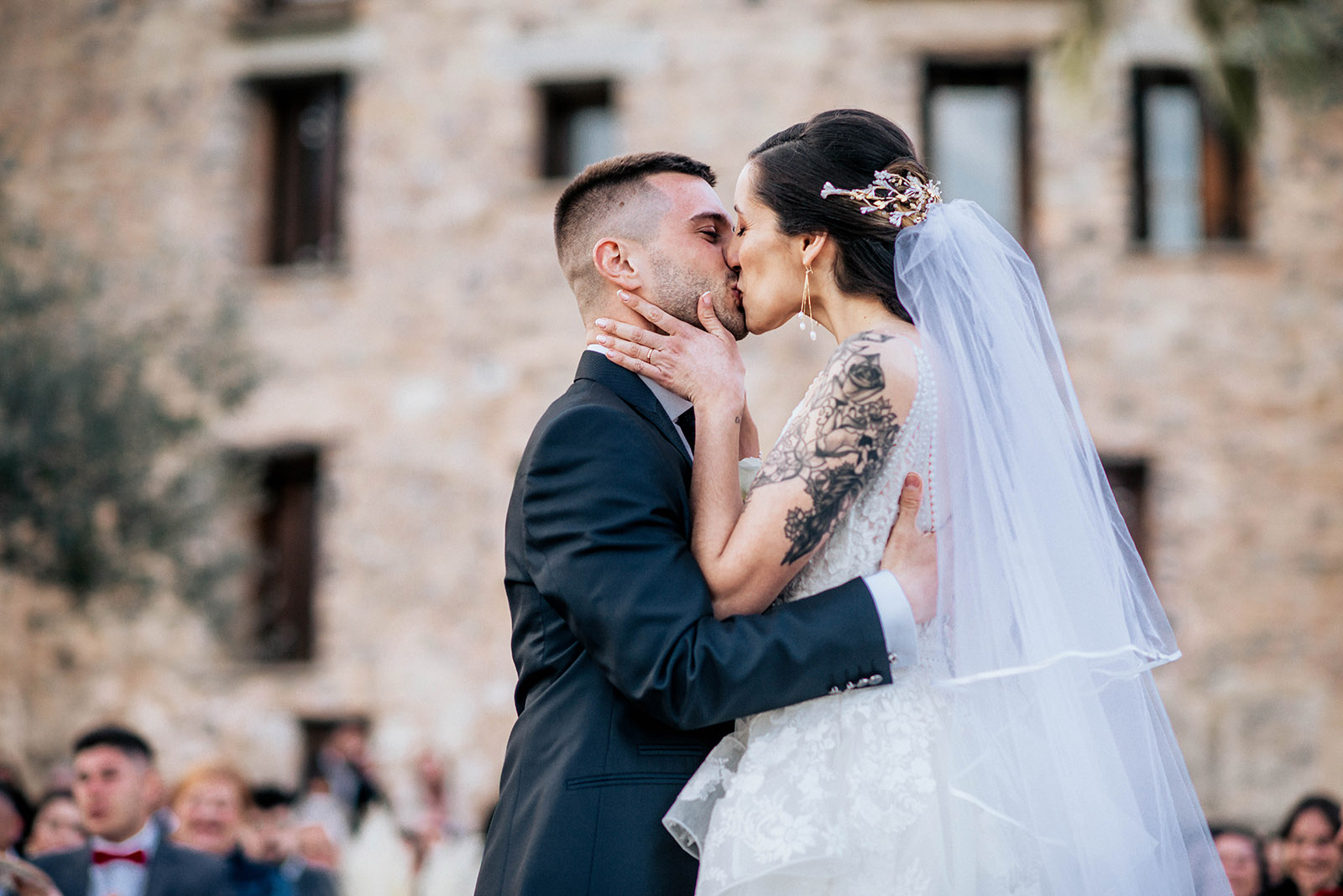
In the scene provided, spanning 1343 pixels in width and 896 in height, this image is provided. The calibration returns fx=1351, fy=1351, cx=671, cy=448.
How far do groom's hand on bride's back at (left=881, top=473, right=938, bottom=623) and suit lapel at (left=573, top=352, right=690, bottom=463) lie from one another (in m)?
0.47

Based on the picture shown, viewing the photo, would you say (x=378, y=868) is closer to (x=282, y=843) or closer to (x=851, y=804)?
(x=851, y=804)

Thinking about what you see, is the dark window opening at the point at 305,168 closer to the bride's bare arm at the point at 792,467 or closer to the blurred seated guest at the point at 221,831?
the blurred seated guest at the point at 221,831

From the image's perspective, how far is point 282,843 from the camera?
825 cm

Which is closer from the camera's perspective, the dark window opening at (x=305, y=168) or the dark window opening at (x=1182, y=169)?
the dark window opening at (x=1182, y=169)

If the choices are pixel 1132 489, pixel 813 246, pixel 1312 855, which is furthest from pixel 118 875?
pixel 1132 489

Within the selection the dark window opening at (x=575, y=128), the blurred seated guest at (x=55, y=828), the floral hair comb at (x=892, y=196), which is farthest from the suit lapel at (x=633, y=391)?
the dark window opening at (x=575, y=128)

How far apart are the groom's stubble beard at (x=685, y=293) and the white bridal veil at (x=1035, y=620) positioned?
41 centimetres

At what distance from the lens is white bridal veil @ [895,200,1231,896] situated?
8.52 ft

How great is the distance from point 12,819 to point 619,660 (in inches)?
195

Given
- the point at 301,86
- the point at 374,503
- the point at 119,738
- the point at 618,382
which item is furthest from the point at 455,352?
the point at 618,382

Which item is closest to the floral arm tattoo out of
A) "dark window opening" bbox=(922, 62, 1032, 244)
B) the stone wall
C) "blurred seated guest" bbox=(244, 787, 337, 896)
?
"blurred seated guest" bbox=(244, 787, 337, 896)

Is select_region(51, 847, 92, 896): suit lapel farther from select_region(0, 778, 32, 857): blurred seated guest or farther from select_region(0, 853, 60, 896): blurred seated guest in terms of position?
select_region(0, 778, 32, 857): blurred seated guest

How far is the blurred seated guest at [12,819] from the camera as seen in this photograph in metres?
6.16

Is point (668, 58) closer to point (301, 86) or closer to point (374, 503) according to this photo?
point (301, 86)
